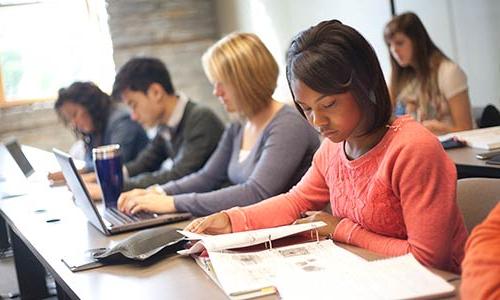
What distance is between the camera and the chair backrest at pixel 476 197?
5.79ft

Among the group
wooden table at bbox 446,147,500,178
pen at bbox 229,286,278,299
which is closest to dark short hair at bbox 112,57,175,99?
wooden table at bbox 446,147,500,178

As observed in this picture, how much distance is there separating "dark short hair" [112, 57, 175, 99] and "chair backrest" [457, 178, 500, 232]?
6.18 feet

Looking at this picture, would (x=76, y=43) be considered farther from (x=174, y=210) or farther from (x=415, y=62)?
(x=174, y=210)

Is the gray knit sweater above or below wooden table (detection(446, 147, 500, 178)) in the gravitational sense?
above

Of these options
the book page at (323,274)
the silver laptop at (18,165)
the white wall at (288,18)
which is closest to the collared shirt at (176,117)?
the silver laptop at (18,165)

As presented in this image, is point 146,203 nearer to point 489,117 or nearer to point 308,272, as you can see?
point 308,272

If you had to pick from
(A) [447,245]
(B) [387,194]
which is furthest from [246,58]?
(A) [447,245]

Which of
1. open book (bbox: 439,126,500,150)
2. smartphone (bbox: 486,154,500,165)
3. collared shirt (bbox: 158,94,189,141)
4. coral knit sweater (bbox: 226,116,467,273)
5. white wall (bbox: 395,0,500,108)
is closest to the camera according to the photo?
coral knit sweater (bbox: 226,116,467,273)

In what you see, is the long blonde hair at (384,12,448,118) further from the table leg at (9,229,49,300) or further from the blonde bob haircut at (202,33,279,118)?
the table leg at (9,229,49,300)

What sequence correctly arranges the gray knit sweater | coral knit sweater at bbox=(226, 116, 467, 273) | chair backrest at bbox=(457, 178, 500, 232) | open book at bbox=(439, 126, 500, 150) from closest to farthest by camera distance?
1. coral knit sweater at bbox=(226, 116, 467, 273)
2. chair backrest at bbox=(457, 178, 500, 232)
3. the gray knit sweater
4. open book at bbox=(439, 126, 500, 150)

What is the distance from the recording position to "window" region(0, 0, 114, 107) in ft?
19.0

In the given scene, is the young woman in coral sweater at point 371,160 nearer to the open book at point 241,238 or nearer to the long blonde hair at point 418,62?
the open book at point 241,238

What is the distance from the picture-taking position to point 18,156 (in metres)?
3.69

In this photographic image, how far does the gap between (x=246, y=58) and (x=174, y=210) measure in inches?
24.9
